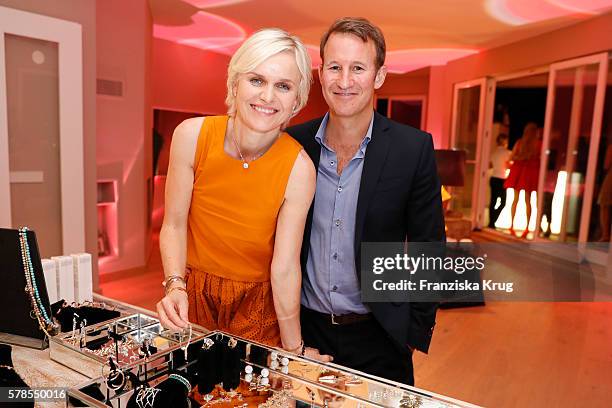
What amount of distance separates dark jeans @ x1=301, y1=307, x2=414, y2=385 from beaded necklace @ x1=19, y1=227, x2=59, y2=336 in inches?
31.7

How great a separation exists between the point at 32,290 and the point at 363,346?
3.38 feet

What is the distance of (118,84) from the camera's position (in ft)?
15.4

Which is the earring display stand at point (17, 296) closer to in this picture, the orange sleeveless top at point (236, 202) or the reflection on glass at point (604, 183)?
the orange sleeveless top at point (236, 202)

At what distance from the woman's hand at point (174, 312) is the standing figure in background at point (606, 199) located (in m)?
5.79

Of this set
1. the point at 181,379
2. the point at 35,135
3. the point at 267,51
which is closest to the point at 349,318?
the point at 181,379

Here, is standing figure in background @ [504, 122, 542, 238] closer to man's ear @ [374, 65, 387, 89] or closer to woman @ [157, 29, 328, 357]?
man's ear @ [374, 65, 387, 89]

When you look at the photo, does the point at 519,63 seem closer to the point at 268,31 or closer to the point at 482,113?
the point at 482,113

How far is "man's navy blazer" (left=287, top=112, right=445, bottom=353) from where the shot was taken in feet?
4.78

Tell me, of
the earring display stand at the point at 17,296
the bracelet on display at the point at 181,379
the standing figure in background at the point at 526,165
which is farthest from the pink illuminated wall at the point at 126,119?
the standing figure in background at the point at 526,165

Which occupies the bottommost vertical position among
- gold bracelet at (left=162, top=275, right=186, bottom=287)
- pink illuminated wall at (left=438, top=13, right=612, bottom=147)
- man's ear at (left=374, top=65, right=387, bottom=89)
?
gold bracelet at (left=162, top=275, right=186, bottom=287)

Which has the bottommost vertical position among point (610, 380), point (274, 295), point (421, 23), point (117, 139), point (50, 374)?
point (610, 380)

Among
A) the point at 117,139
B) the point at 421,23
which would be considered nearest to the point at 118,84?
the point at 117,139

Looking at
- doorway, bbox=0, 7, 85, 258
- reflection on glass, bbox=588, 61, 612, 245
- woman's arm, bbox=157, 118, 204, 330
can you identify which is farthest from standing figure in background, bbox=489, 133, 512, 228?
woman's arm, bbox=157, 118, 204, 330

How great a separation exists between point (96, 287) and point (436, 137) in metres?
6.91
